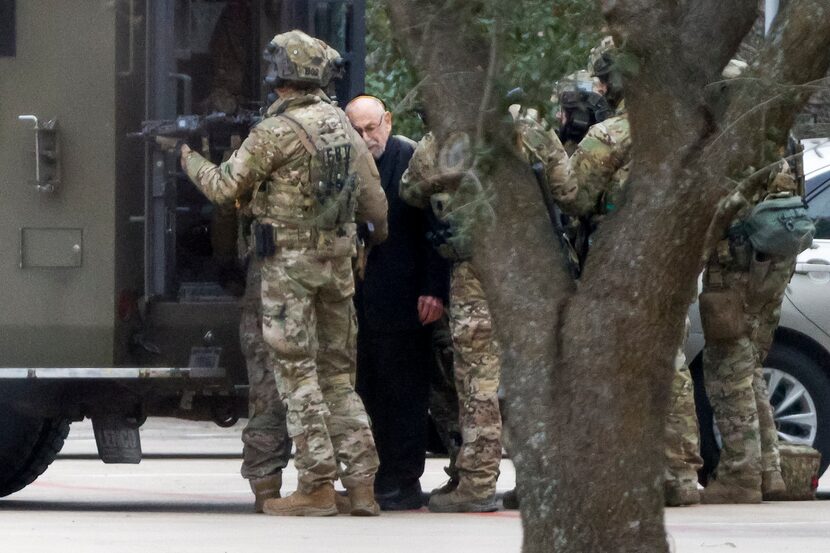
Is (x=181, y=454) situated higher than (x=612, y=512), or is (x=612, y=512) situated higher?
(x=612, y=512)

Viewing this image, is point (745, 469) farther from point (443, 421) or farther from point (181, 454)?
point (181, 454)

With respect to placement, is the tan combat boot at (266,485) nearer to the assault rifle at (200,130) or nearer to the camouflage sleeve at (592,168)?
the assault rifle at (200,130)

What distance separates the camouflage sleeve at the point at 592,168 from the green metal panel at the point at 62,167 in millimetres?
2054

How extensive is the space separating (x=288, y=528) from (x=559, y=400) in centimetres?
274

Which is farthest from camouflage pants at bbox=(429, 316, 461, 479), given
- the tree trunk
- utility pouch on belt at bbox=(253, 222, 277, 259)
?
the tree trunk

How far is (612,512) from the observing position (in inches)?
189

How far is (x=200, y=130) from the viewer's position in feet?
25.3

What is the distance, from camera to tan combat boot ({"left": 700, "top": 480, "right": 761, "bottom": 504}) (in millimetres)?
8734

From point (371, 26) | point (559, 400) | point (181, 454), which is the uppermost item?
point (371, 26)

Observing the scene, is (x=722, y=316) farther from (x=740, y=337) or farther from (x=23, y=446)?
(x=23, y=446)

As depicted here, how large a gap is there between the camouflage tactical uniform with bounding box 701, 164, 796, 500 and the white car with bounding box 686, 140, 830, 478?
941 millimetres

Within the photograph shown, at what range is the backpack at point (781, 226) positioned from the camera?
27.5ft

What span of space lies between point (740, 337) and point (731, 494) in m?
0.77

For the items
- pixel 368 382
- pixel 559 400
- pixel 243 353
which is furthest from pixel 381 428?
pixel 559 400
